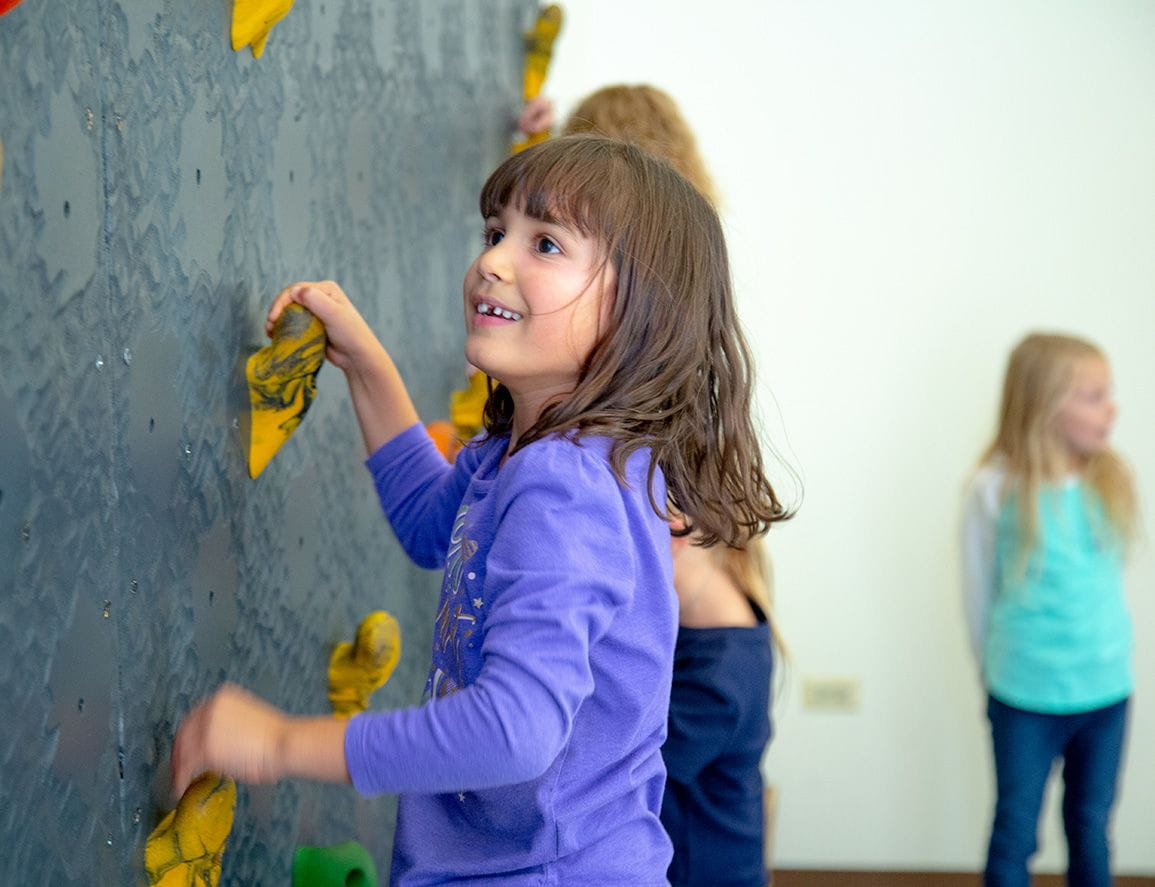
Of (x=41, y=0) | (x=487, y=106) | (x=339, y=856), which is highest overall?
(x=487, y=106)

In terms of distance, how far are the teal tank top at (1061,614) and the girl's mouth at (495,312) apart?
152 centimetres

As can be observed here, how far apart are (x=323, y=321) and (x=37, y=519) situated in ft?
1.30

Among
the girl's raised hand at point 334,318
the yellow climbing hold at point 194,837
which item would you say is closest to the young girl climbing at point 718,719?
the girl's raised hand at point 334,318

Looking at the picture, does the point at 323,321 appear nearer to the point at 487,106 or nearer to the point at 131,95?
the point at 131,95

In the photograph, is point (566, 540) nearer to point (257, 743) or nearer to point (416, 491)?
point (257, 743)

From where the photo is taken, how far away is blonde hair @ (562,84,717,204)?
171 cm

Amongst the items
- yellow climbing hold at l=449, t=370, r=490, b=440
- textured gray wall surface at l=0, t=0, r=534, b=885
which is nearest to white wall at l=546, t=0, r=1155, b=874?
yellow climbing hold at l=449, t=370, r=490, b=440

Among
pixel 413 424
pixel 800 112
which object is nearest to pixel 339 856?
pixel 413 424

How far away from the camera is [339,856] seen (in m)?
1.13

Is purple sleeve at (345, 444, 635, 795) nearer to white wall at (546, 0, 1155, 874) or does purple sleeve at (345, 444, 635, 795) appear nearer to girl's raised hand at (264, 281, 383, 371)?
girl's raised hand at (264, 281, 383, 371)

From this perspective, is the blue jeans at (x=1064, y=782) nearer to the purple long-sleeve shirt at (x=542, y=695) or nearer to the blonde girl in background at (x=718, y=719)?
the blonde girl in background at (x=718, y=719)

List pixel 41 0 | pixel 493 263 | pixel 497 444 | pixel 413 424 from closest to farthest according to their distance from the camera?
pixel 41 0
pixel 493 263
pixel 497 444
pixel 413 424

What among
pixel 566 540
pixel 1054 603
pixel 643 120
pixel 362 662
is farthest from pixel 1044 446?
pixel 566 540

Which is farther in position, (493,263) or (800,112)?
(800,112)
